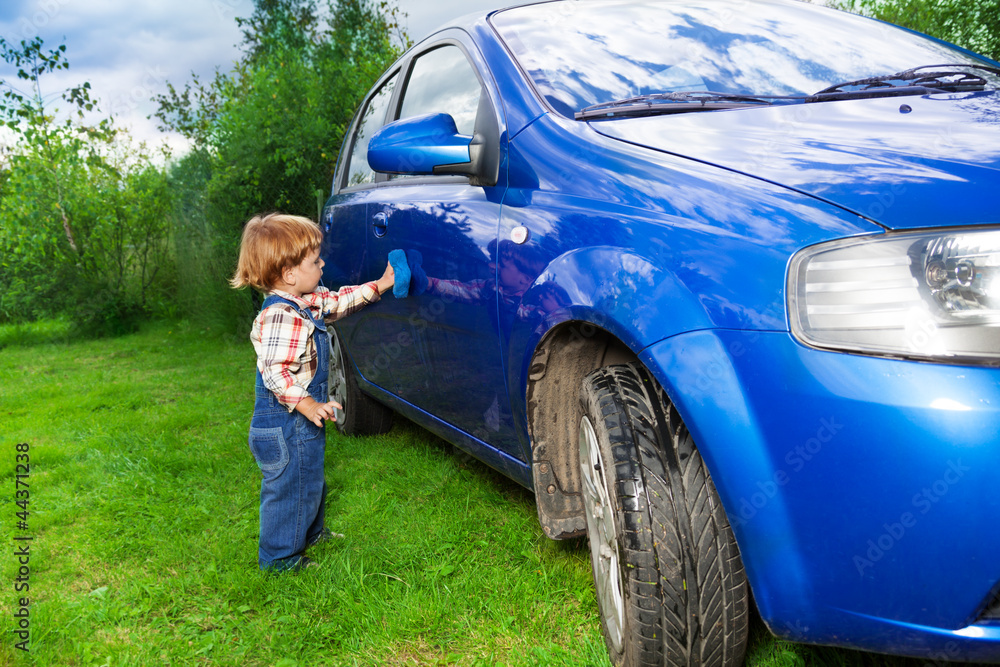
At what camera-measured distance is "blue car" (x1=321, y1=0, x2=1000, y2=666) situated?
117cm

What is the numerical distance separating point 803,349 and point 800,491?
0.23 meters

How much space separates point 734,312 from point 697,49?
48.1 inches

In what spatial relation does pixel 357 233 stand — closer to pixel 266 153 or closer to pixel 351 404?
pixel 351 404

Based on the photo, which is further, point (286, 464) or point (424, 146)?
point (286, 464)

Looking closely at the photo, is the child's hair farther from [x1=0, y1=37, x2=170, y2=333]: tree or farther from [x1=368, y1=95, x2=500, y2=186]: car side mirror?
[x1=0, y1=37, x2=170, y2=333]: tree

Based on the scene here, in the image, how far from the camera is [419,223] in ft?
8.27

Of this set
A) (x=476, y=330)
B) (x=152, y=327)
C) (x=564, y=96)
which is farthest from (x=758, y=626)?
(x=152, y=327)

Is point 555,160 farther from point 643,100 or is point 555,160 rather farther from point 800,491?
point 800,491

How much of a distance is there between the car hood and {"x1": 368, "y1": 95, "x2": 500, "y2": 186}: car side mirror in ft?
1.63

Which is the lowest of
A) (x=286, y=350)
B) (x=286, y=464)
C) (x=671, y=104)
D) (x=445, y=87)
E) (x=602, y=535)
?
(x=286, y=464)

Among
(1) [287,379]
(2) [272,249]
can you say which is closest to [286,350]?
(1) [287,379]

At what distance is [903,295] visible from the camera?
1209mm

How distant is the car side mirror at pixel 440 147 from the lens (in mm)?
2146

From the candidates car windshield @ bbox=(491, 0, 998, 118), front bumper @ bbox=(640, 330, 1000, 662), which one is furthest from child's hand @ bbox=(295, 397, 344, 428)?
front bumper @ bbox=(640, 330, 1000, 662)
